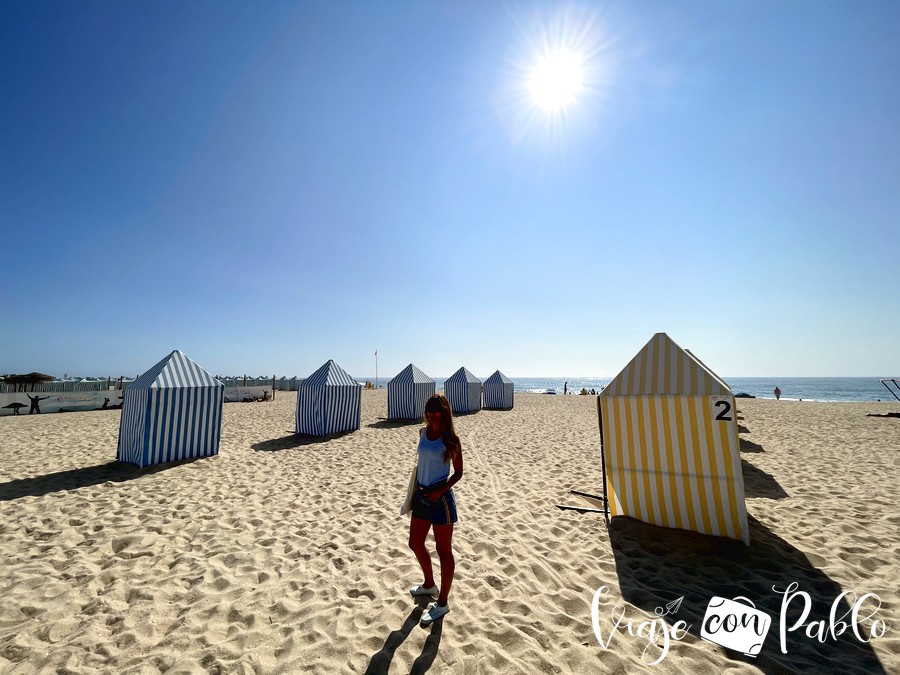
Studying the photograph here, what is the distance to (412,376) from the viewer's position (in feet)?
51.1

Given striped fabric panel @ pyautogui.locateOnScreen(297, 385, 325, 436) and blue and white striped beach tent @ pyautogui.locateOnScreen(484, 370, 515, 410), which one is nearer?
striped fabric panel @ pyautogui.locateOnScreen(297, 385, 325, 436)

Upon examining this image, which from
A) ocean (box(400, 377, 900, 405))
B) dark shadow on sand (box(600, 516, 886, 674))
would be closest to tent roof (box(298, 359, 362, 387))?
dark shadow on sand (box(600, 516, 886, 674))

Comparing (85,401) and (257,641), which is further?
(85,401)

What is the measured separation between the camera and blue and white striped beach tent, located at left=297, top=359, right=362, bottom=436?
37.2ft

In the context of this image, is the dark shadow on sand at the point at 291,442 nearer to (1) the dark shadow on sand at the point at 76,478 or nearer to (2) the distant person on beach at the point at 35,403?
(1) the dark shadow on sand at the point at 76,478

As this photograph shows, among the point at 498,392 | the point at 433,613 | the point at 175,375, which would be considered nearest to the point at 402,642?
the point at 433,613

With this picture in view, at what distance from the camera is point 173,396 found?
7.75m

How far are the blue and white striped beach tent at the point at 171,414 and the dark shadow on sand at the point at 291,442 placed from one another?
1439mm

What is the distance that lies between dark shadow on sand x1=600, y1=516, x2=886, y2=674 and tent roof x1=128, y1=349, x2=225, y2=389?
8212mm

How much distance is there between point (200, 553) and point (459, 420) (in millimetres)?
12428

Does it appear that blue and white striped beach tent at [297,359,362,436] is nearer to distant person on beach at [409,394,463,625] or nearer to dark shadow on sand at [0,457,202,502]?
dark shadow on sand at [0,457,202,502]

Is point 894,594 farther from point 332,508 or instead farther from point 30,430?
point 30,430

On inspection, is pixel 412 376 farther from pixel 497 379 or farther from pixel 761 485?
pixel 761 485

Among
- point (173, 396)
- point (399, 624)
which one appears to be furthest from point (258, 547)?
point (173, 396)
